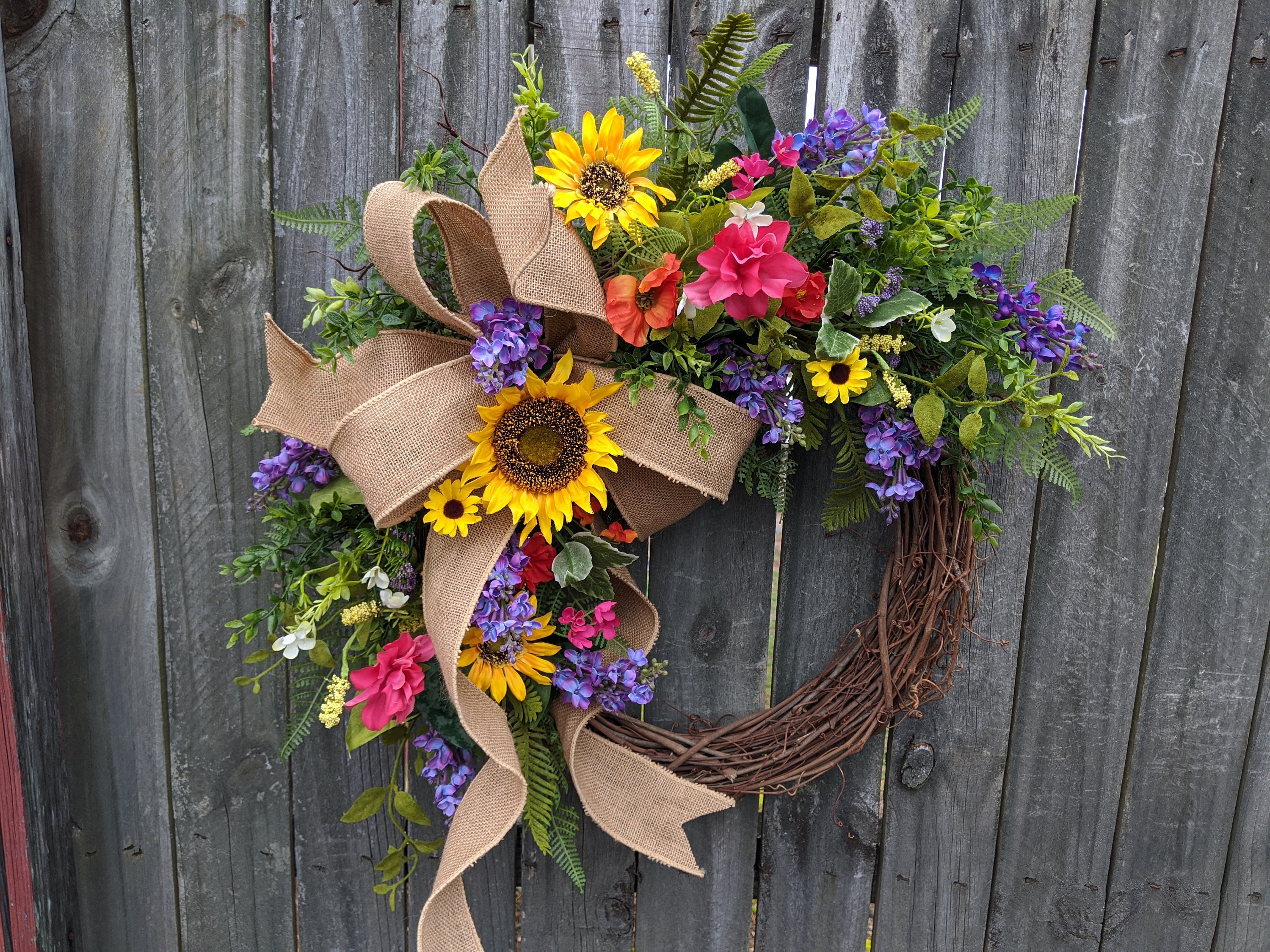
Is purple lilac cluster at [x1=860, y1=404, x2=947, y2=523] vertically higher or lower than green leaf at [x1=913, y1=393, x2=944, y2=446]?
lower

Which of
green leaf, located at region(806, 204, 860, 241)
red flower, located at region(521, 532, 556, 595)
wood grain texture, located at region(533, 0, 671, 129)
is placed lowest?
red flower, located at region(521, 532, 556, 595)

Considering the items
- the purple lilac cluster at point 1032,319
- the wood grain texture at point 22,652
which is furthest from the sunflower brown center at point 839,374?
the wood grain texture at point 22,652

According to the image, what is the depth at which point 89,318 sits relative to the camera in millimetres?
1237

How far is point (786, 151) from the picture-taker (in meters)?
0.97

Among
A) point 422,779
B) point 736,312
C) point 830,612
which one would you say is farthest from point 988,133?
point 422,779

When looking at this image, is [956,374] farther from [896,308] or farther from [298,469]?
[298,469]

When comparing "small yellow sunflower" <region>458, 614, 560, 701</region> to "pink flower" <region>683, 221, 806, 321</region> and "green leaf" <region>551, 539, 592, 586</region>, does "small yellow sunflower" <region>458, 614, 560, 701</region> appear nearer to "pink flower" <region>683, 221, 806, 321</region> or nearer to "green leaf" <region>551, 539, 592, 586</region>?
"green leaf" <region>551, 539, 592, 586</region>

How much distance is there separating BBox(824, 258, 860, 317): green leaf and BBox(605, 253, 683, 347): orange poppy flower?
0.18 metres

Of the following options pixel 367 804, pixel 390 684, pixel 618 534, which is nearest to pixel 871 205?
pixel 618 534

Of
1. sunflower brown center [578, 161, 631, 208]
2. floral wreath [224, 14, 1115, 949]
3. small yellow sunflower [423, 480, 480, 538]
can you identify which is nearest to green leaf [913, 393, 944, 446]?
floral wreath [224, 14, 1115, 949]

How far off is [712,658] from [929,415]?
0.56 m

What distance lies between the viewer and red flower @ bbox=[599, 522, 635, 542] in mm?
1099

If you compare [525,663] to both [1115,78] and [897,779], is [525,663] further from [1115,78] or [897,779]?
[1115,78]

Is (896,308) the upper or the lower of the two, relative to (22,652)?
upper
